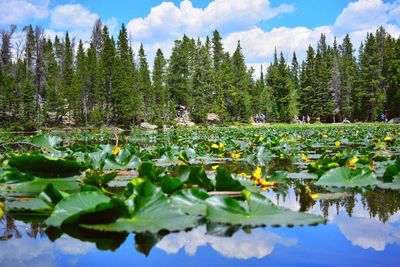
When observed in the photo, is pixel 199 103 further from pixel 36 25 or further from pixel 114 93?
pixel 36 25

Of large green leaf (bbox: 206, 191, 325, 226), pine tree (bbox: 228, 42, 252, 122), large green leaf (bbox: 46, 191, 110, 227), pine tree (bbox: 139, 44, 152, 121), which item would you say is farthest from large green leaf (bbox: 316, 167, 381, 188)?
pine tree (bbox: 228, 42, 252, 122)

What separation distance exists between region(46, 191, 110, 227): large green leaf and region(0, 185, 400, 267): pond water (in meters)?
0.05

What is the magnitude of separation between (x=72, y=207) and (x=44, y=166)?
896 mm

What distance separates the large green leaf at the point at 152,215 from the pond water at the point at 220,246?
3cm

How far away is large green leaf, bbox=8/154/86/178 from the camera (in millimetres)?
2211

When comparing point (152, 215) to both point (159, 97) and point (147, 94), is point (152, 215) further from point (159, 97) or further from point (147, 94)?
point (147, 94)

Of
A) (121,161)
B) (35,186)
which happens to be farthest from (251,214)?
(121,161)

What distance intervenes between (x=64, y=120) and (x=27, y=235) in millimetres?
51116

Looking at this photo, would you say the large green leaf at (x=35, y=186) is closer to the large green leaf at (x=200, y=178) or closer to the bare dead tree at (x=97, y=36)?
the large green leaf at (x=200, y=178)

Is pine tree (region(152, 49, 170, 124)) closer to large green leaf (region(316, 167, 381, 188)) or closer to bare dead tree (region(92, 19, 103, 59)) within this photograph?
bare dead tree (region(92, 19, 103, 59))

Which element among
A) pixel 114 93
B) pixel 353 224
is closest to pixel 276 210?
pixel 353 224

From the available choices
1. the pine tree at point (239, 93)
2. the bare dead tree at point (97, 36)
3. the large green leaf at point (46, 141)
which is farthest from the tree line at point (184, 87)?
the large green leaf at point (46, 141)

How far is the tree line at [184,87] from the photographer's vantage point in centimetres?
4653

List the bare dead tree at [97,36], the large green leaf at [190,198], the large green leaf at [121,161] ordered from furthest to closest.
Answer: the bare dead tree at [97,36]
the large green leaf at [121,161]
the large green leaf at [190,198]
